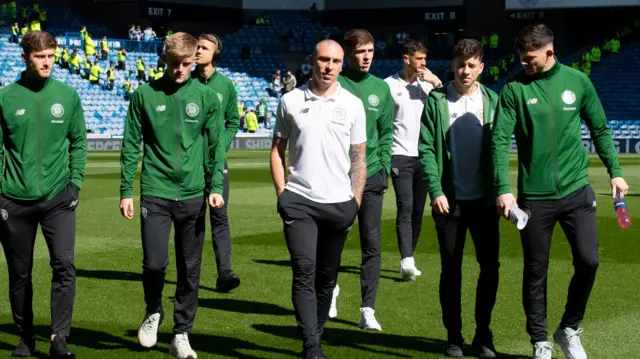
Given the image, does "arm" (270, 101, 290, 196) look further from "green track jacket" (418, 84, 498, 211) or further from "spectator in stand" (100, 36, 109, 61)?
"spectator in stand" (100, 36, 109, 61)

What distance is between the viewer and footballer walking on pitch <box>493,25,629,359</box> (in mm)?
6867

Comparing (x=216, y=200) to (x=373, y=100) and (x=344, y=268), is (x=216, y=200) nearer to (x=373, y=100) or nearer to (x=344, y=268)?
(x=373, y=100)

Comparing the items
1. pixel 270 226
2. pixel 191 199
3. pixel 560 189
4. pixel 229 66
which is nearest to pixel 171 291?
pixel 191 199

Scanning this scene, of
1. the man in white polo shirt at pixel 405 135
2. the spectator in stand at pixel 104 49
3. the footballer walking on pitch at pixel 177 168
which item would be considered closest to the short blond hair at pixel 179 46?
the footballer walking on pitch at pixel 177 168

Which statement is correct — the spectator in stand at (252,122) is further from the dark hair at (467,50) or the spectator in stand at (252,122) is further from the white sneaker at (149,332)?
the dark hair at (467,50)

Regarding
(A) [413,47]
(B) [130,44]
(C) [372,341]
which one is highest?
(B) [130,44]

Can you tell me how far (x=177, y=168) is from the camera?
7.36 meters

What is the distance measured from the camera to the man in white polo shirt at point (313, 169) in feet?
22.4

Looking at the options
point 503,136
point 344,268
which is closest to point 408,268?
point 344,268

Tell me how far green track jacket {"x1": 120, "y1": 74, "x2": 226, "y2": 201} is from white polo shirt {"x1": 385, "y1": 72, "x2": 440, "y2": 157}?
3.40 metres

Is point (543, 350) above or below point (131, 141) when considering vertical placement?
below

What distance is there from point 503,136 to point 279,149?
4.69ft

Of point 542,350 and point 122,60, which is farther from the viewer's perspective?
point 122,60

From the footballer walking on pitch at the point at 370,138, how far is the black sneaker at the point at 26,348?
96.5 inches
